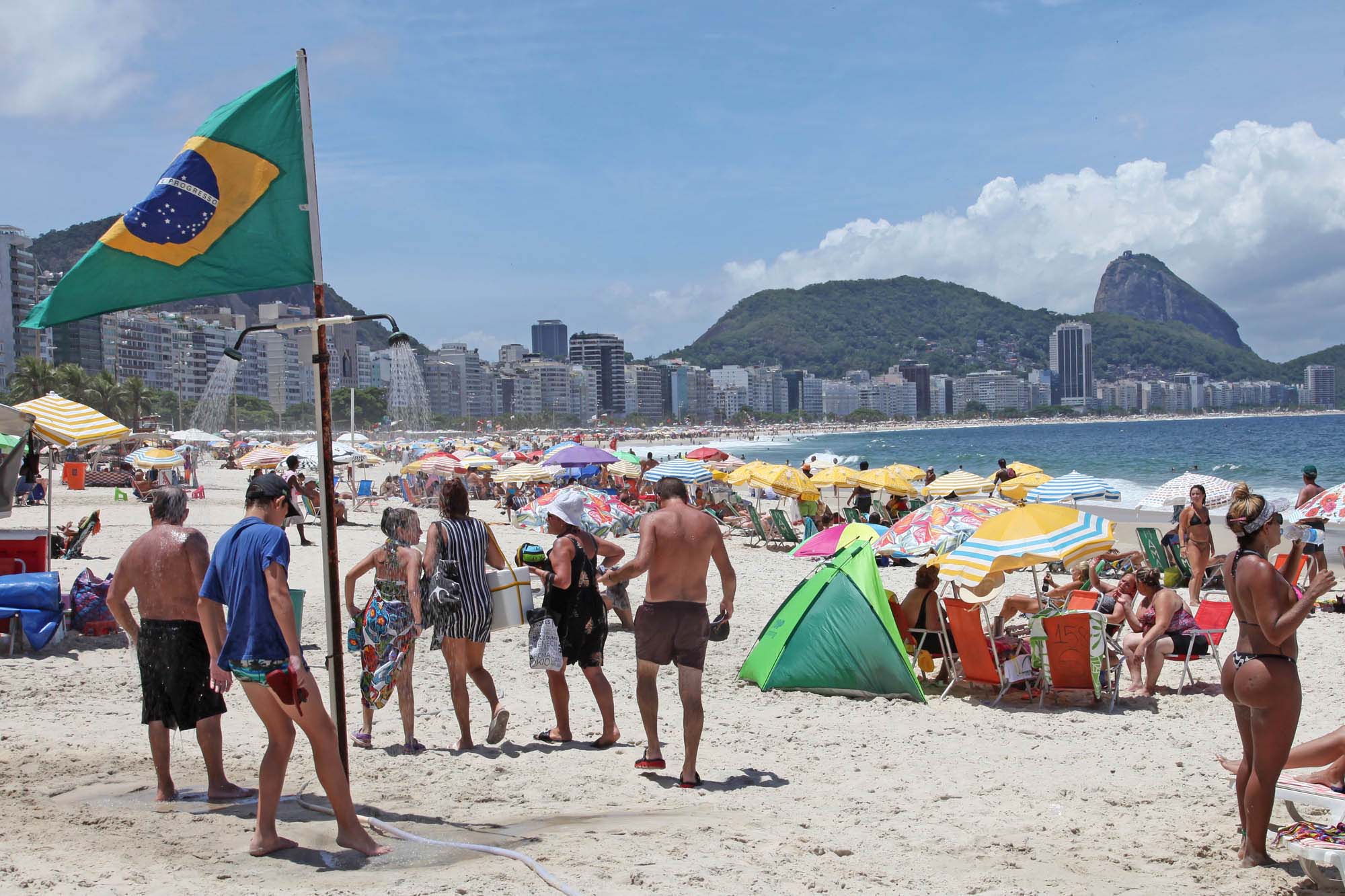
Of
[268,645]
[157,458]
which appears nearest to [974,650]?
[268,645]

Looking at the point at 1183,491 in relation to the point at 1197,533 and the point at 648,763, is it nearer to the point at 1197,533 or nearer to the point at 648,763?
the point at 1197,533

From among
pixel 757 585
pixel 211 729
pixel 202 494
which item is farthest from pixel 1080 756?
pixel 202 494

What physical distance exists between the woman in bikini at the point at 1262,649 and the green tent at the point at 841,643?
305 centimetres

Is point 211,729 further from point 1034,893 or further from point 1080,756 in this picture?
point 1080,756

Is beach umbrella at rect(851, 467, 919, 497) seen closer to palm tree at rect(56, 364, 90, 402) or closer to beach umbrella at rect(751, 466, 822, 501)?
beach umbrella at rect(751, 466, 822, 501)

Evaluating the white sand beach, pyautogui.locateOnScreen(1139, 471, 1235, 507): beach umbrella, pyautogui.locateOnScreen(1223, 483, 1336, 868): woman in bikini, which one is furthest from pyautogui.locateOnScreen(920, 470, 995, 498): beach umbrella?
pyautogui.locateOnScreen(1223, 483, 1336, 868): woman in bikini

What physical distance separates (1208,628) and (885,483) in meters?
10.5

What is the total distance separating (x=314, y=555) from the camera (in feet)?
44.9

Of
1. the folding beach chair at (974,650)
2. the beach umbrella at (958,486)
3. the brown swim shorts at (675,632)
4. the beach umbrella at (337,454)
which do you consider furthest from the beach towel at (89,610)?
the beach umbrella at (337,454)

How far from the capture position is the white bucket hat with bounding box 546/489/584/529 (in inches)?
203

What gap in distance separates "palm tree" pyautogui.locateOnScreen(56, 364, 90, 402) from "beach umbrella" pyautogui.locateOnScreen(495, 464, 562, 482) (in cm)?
4533

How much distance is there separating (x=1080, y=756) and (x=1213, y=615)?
2.53 metres

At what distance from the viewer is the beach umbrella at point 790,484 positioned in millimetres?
18531

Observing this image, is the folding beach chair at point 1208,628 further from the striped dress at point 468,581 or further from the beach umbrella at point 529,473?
the beach umbrella at point 529,473
